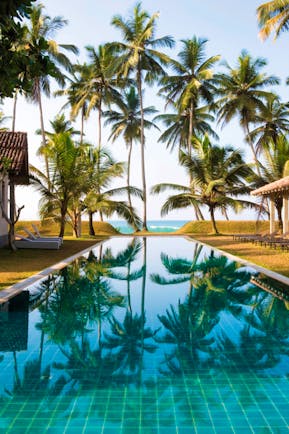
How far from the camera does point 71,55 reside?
2869 cm

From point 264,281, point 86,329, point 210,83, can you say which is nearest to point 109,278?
point 264,281

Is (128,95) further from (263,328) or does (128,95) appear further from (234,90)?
(263,328)

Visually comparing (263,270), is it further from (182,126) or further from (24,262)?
(182,126)

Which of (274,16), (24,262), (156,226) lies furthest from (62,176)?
(156,226)

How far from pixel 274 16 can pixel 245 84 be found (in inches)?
406

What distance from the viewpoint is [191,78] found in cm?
3011

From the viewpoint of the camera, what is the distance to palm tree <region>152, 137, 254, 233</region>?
81.1ft

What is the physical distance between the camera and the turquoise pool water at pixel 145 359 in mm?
3238

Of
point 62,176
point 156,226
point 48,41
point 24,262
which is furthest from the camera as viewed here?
point 156,226

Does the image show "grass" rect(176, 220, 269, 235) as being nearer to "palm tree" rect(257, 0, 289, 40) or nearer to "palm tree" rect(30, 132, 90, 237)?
"palm tree" rect(30, 132, 90, 237)

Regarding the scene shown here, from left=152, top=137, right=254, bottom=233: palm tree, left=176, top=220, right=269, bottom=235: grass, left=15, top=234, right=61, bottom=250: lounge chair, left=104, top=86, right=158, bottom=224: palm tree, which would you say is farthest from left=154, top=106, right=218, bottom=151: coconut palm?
left=15, top=234, right=61, bottom=250: lounge chair

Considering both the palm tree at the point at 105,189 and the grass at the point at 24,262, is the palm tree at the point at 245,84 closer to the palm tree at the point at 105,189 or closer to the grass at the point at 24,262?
the palm tree at the point at 105,189

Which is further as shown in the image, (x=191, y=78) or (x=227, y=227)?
(x=191, y=78)

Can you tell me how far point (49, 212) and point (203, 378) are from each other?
1584 cm
